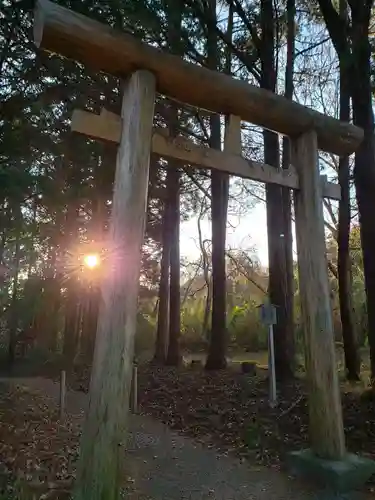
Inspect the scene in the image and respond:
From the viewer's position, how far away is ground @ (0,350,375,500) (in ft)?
11.1

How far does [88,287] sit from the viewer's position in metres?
11.9

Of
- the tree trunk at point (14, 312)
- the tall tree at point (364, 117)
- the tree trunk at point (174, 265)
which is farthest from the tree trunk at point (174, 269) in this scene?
the tall tree at point (364, 117)

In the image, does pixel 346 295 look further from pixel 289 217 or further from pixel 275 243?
pixel 289 217

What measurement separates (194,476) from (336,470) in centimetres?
A: 118

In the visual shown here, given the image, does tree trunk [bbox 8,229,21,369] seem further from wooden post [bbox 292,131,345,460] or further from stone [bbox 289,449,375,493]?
stone [bbox 289,449,375,493]

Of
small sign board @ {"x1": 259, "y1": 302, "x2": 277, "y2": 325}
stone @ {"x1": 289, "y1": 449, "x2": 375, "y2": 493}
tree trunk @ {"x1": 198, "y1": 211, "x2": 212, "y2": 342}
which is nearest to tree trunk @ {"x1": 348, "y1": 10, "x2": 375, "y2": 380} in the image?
small sign board @ {"x1": 259, "y1": 302, "x2": 277, "y2": 325}

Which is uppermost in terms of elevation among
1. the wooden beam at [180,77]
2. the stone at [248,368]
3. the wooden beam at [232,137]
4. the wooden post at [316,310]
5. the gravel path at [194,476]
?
the wooden beam at [180,77]

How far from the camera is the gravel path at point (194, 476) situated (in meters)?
3.23

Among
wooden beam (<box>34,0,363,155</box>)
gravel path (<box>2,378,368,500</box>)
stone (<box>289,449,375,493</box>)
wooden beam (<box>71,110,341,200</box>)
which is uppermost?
wooden beam (<box>34,0,363,155</box>)

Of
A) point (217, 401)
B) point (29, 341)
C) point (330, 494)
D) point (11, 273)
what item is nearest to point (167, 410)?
point (217, 401)

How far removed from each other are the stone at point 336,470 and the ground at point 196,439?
0.12 meters

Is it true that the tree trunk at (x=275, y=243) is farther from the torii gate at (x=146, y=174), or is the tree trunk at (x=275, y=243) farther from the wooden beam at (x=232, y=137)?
the wooden beam at (x=232, y=137)

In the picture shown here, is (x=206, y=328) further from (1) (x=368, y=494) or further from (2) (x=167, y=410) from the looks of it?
(1) (x=368, y=494)

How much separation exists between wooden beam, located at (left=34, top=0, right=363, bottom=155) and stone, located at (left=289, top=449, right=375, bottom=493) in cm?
272
